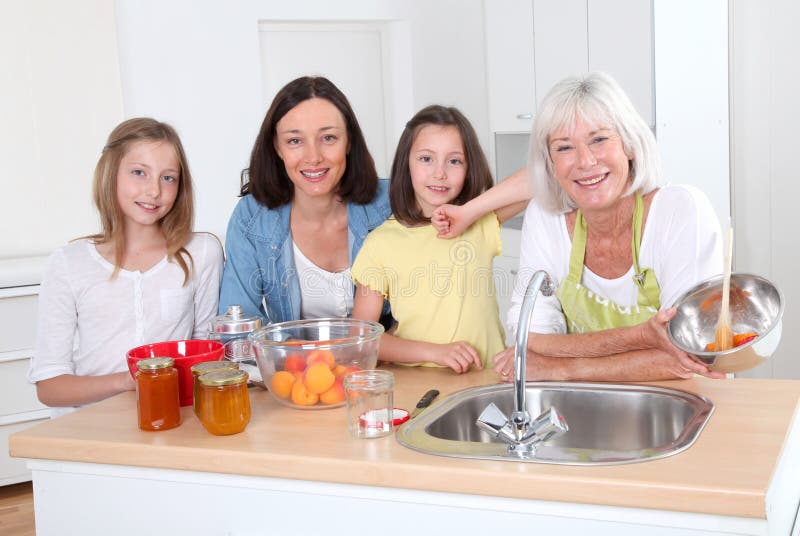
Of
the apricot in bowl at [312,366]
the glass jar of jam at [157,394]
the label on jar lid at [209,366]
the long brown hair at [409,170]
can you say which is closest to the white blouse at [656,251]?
the long brown hair at [409,170]

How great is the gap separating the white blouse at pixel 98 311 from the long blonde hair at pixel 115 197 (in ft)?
0.10

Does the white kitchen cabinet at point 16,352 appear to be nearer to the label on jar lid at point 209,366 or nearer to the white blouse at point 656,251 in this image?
the label on jar lid at point 209,366

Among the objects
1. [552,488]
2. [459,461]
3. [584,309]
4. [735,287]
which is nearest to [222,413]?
[459,461]

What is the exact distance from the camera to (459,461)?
55.2 inches

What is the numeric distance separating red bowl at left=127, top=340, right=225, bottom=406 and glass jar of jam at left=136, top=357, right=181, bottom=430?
0.35 ft

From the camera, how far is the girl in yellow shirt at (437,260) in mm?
2188

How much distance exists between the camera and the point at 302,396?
1.71 meters

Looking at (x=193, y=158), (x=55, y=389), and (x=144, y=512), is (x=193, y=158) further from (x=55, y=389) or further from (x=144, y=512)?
(x=144, y=512)

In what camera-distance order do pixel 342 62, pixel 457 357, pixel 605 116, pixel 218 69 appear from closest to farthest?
pixel 605 116, pixel 457 357, pixel 218 69, pixel 342 62

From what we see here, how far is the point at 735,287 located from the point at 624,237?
0.98 ft

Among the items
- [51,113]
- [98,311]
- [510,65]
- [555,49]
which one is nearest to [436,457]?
[98,311]

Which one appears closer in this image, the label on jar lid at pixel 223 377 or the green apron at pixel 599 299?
the label on jar lid at pixel 223 377

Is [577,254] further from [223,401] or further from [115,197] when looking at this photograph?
[115,197]

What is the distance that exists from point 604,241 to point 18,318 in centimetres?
248
